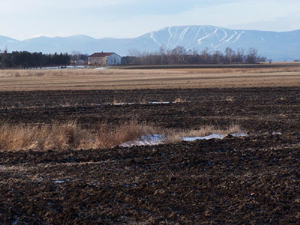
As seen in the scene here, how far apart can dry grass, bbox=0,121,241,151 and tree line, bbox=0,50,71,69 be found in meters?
123

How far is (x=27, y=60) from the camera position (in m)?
138

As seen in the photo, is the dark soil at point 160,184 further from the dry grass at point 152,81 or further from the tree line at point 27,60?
the tree line at point 27,60

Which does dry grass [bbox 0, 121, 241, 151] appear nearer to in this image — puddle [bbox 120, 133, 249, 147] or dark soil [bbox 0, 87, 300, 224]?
puddle [bbox 120, 133, 249, 147]

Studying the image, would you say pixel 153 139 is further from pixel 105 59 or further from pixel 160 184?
pixel 105 59

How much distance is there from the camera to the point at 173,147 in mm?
11508

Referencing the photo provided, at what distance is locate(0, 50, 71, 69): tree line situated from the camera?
13138cm

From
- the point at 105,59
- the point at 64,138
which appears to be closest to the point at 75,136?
the point at 64,138

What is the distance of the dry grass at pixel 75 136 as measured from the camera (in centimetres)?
1283

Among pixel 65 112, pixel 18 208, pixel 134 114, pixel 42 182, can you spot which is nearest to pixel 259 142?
pixel 42 182

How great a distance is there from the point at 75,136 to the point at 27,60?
12992 centimetres

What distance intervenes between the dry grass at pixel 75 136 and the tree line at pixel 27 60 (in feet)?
405

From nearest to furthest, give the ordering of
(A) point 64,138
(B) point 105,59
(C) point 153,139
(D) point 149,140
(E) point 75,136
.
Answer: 1. (A) point 64,138
2. (E) point 75,136
3. (D) point 149,140
4. (C) point 153,139
5. (B) point 105,59

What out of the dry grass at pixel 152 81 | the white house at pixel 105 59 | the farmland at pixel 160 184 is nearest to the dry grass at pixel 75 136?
the farmland at pixel 160 184

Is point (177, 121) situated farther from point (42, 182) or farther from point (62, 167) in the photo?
point (42, 182)
